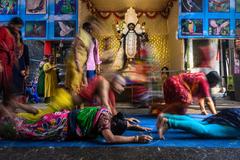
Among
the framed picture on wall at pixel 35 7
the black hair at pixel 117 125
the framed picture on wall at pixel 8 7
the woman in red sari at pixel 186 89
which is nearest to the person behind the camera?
the black hair at pixel 117 125

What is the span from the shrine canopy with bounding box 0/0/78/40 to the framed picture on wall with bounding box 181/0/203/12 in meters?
1.78

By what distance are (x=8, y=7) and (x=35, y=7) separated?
421mm

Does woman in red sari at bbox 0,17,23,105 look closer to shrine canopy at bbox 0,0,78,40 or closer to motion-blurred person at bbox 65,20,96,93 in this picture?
motion-blurred person at bbox 65,20,96,93

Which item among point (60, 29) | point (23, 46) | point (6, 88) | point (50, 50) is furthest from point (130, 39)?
point (6, 88)

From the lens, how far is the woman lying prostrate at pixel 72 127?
249 centimetres

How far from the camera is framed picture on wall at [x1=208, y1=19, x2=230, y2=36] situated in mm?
5379

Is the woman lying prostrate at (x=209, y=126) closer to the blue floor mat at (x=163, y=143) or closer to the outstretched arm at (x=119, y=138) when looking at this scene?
the blue floor mat at (x=163, y=143)

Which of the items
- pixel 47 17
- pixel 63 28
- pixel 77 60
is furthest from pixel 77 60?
pixel 47 17

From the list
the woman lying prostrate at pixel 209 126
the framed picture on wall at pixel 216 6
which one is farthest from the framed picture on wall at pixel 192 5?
the woman lying prostrate at pixel 209 126

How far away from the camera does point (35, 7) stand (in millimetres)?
5488

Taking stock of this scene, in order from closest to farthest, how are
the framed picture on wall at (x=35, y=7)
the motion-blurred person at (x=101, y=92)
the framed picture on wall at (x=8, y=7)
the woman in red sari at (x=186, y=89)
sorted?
the motion-blurred person at (x=101, y=92) → the woman in red sari at (x=186, y=89) → the framed picture on wall at (x=8, y=7) → the framed picture on wall at (x=35, y=7)

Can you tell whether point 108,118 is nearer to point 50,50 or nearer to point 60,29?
point 60,29

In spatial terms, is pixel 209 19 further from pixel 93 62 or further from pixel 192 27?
pixel 93 62

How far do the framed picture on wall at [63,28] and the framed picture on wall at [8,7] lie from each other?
2.25 ft
